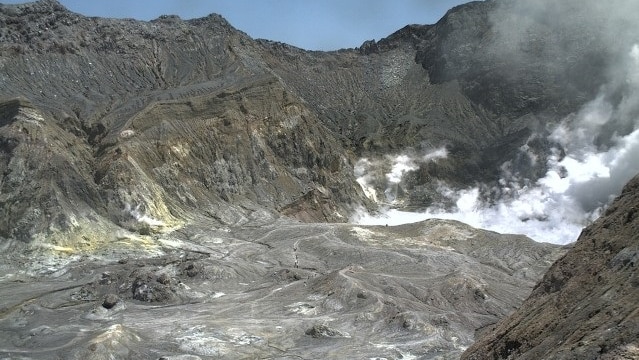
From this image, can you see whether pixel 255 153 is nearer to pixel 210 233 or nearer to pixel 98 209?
pixel 210 233

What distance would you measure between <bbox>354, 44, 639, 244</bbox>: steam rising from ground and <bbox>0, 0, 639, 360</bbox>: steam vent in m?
0.37

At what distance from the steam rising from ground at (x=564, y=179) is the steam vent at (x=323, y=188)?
0.37 m

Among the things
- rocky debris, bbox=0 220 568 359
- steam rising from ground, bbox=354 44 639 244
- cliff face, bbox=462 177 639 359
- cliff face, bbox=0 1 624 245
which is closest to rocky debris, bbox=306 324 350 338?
rocky debris, bbox=0 220 568 359

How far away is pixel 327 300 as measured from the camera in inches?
1817

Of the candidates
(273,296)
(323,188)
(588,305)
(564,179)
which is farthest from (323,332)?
(564,179)

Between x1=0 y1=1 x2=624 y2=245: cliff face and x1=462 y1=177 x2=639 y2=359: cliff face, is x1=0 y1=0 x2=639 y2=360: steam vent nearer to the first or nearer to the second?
x1=462 y1=177 x2=639 y2=359: cliff face

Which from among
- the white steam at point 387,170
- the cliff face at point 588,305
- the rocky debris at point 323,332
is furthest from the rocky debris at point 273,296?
the white steam at point 387,170

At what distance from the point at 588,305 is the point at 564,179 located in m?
95.5

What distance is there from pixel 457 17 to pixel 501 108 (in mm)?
26215

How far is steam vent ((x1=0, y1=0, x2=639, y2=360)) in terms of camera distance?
3634cm

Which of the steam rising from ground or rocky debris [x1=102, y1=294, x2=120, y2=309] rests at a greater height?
the steam rising from ground

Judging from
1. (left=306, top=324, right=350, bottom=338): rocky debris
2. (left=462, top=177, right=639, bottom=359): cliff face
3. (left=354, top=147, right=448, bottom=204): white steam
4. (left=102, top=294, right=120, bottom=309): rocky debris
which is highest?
(left=354, top=147, right=448, bottom=204): white steam

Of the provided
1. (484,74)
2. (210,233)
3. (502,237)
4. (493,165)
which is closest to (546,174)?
(493,165)

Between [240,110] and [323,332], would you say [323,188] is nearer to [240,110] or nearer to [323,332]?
[240,110]
